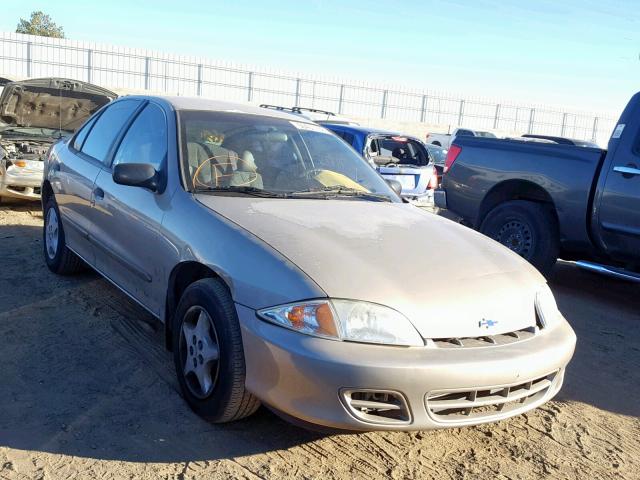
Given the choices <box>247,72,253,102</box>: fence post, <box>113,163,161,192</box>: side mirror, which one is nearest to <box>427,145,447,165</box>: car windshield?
<box>113,163,161,192</box>: side mirror

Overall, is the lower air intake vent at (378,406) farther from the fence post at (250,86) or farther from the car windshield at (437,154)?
the fence post at (250,86)

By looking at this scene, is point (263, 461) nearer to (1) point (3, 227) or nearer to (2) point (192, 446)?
(2) point (192, 446)

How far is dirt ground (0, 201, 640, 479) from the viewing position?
2.94m

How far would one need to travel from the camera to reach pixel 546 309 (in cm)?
334

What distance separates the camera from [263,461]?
2.98 m

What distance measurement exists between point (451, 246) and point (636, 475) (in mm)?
1387

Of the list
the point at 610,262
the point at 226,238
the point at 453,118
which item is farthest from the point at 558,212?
the point at 453,118

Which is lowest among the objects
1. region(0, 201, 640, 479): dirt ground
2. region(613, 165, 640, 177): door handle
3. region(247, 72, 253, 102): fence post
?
region(0, 201, 640, 479): dirt ground

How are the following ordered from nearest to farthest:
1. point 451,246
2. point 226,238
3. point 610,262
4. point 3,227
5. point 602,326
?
point 226,238 → point 451,246 → point 602,326 → point 610,262 → point 3,227

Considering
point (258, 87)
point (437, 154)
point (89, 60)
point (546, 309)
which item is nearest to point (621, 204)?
point (546, 309)

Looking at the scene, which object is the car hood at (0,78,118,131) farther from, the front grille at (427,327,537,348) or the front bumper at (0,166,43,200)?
the front grille at (427,327,537,348)

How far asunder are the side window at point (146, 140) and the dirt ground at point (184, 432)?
1.14 m

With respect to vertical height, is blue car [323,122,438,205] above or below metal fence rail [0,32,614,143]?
below

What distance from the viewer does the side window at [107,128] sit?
192 inches
